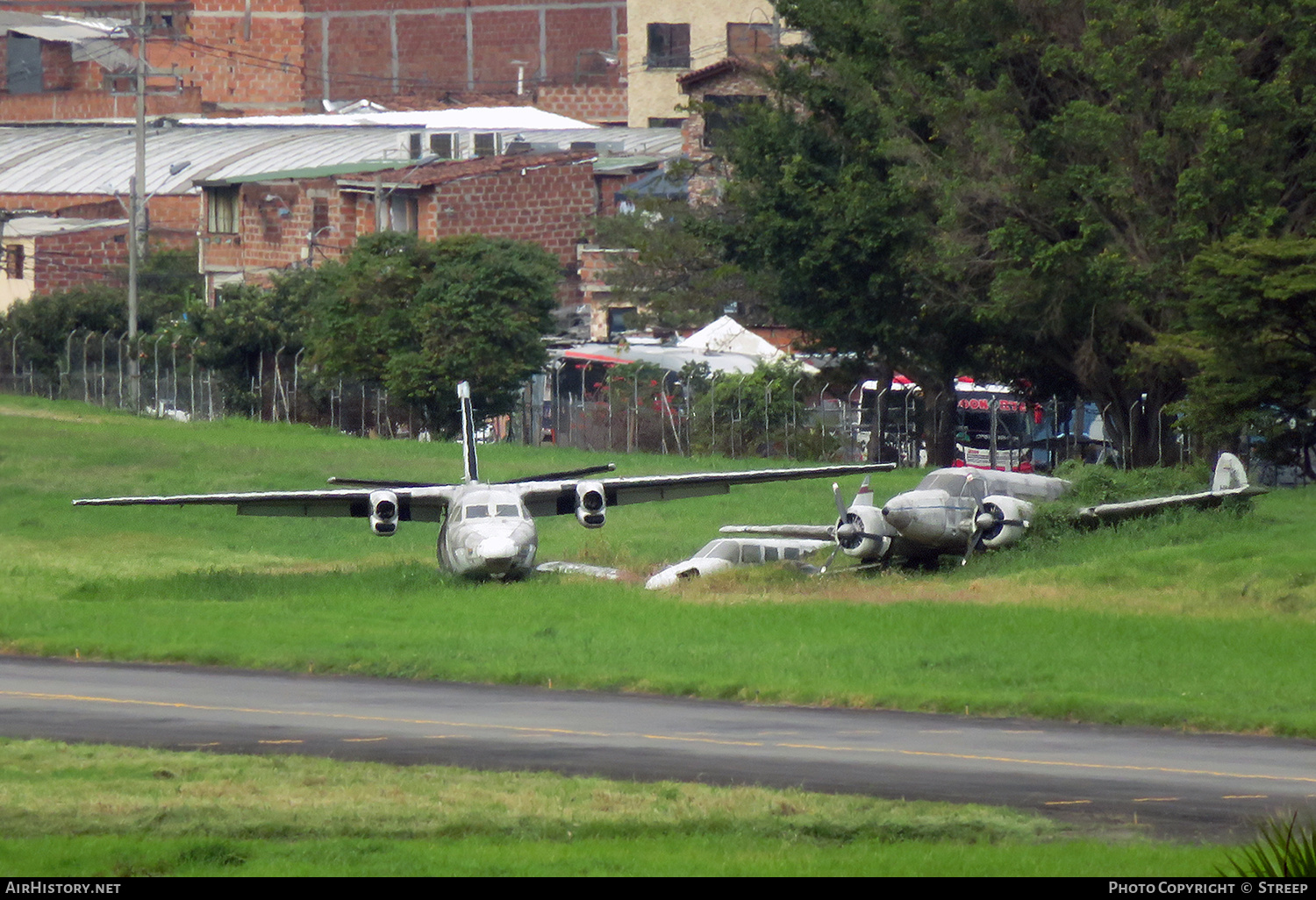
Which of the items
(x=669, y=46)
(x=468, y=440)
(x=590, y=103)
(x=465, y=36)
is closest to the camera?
(x=468, y=440)

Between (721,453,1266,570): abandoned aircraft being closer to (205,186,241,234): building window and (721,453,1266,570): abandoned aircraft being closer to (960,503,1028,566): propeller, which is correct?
(960,503,1028,566): propeller

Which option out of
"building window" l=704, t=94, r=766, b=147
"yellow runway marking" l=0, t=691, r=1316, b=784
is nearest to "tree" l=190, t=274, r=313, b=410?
"building window" l=704, t=94, r=766, b=147

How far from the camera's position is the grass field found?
71.6ft

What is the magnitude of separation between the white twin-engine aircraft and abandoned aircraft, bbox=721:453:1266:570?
37.2 inches

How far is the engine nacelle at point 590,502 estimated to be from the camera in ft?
106

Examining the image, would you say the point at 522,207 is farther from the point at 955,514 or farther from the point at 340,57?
the point at 340,57

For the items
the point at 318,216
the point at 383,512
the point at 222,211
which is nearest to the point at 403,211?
the point at 318,216

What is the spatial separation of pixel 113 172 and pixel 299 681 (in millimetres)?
A: 72399

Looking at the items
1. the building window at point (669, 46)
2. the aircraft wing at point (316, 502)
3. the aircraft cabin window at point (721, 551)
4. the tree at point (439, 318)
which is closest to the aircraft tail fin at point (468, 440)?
the aircraft wing at point (316, 502)

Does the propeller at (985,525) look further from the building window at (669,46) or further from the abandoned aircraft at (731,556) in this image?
the building window at (669,46)

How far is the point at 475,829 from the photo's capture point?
13375 millimetres

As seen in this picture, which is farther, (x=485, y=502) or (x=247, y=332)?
(x=247, y=332)

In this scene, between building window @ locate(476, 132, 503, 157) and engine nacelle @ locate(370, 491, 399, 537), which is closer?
engine nacelle @ locate(370, 491, 399, 537)

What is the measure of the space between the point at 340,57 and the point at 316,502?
92.4 metres
